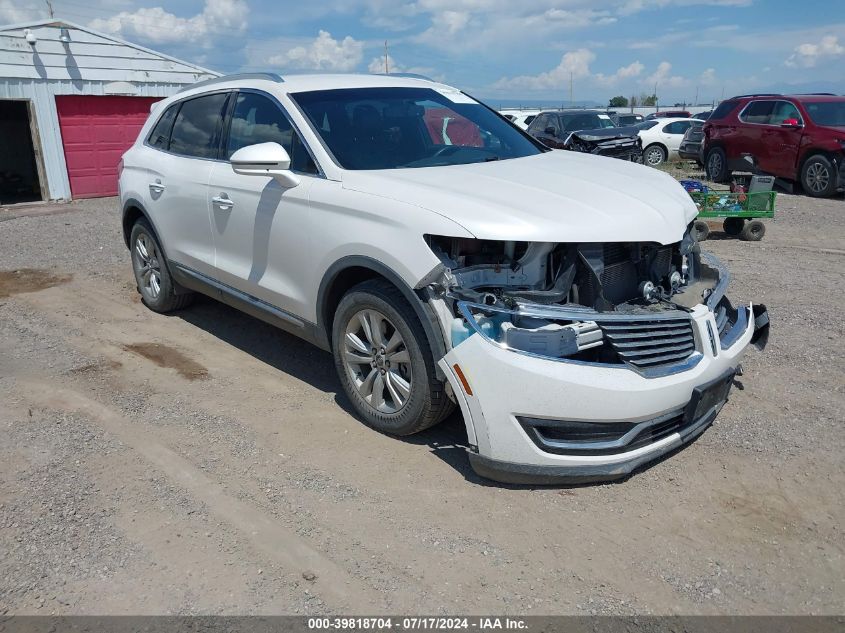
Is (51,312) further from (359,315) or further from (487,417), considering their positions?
(487,417)

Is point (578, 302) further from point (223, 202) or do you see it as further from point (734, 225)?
point (734, 225)

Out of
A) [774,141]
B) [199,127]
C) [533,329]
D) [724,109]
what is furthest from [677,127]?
[533,329]

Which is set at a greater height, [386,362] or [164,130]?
[164,130]

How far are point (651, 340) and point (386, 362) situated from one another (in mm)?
1380

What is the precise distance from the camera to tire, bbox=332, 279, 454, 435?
3.62 metres

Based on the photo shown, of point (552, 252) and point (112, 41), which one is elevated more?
point (112, 41)

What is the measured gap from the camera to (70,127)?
1514 cm

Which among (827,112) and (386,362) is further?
(827,112)

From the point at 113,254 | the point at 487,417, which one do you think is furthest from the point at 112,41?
the point at 487,417

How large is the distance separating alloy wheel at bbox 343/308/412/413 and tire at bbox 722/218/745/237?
714 centimetres

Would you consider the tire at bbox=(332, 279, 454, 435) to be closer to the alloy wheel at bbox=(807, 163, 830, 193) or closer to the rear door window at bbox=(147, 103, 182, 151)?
the rear door window at bbox=(147, 103, 182, 151)

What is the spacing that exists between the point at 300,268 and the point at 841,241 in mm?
7924

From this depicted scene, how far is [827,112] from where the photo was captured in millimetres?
13430

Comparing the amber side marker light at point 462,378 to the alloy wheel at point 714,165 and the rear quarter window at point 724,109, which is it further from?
the rear quarter window at point 724,109
